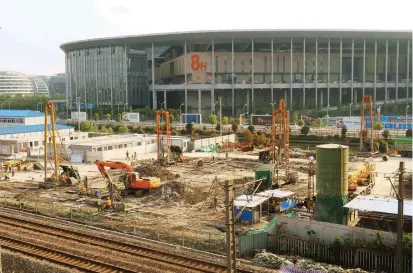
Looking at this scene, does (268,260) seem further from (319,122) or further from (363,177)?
(319,122)

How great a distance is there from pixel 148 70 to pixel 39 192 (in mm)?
67777

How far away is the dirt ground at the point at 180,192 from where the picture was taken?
65.2 feet

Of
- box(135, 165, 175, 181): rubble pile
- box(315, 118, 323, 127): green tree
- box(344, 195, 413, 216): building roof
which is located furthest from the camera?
box(315, 118, 323, 127): green tree

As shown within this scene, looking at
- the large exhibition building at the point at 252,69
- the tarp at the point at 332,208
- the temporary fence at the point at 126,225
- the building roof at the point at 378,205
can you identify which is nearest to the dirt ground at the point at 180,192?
the temporary fence at the point at 126,225

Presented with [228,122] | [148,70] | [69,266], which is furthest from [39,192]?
[148,70]

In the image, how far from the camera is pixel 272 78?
82.8 meters

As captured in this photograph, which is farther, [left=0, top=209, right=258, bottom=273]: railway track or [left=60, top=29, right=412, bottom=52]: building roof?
[left=60, top=29, right=412, bottom=52]: building roof

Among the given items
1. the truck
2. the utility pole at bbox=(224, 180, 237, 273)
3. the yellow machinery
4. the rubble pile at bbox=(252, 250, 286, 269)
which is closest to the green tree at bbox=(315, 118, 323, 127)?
the truck

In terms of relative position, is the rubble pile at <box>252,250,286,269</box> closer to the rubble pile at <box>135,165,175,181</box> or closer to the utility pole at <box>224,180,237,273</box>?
the utility pole at <box>224,180,237,273</box>

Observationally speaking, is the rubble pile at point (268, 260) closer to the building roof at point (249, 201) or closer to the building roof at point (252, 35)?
the building roof at point (249, 201)

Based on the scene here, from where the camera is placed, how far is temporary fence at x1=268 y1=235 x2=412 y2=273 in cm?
1425

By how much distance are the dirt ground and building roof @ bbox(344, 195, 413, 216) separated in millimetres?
3805

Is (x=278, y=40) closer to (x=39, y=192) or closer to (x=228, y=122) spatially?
(x=228, y=122)

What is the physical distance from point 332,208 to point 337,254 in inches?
121
